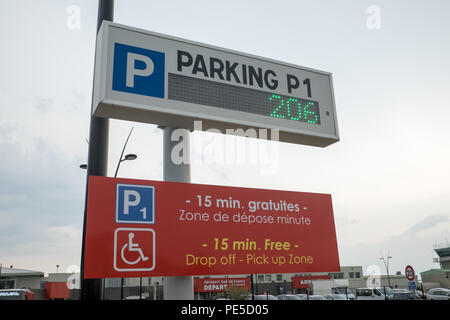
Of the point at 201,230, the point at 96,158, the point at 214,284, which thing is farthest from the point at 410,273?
the point at 96,158

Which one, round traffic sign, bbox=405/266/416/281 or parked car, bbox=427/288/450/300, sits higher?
round traffic sign, bbox=405/266/416/281

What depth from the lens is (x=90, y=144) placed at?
18.3 ft

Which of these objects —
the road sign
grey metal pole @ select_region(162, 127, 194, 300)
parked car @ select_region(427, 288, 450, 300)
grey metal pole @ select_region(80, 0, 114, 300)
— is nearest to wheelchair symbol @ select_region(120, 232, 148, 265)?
grey metal pole @ select_region(162, 127, 194, 300)

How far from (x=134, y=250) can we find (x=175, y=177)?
118 centimetres

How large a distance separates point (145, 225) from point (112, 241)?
16.2 inches

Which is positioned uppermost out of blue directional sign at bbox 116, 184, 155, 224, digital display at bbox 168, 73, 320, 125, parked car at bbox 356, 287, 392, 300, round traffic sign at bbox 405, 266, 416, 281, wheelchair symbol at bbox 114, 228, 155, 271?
digital display at bbox 168, 73, 320, 125

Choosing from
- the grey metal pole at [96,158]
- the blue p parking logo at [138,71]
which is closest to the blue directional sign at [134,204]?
the grey metal pole at [96,158]

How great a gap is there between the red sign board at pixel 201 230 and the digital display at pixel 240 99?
120 centimetres

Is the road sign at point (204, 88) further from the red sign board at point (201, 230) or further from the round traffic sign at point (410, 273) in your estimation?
the round traffic sign at point (410, 273)

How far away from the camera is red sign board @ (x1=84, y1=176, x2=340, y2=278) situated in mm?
4391

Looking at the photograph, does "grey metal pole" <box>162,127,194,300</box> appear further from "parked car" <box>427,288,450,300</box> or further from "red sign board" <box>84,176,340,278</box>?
"parked car" <box>427,288,450,300</box>

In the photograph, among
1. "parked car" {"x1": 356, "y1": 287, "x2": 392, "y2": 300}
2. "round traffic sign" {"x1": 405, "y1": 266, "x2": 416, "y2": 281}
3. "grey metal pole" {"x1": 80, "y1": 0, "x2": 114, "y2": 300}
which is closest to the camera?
"grey metal pole" {"x1": 80, "y1": 0, "x2": 114, "y2": 300}
